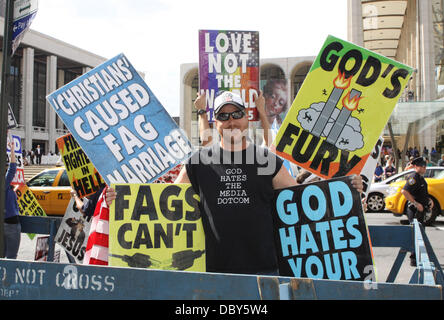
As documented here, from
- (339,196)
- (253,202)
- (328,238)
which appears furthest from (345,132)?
(253,202)

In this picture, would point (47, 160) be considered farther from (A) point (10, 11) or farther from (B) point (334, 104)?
(B) point (334, 104)

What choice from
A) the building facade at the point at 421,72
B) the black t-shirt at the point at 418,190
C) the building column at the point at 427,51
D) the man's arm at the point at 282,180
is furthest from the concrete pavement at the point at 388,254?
the building column at the point at 427,51

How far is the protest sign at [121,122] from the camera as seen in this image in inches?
158

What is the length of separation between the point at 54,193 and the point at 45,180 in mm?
738

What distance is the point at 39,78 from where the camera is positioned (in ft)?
195

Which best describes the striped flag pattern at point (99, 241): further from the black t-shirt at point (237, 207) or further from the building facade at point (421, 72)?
the building facade at point (421, 72)

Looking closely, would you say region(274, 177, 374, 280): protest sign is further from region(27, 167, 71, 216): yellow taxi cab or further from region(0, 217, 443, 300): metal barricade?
region(27, 167, 71, 216): yellow taxi cab

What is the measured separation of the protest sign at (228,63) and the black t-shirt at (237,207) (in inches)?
98.4

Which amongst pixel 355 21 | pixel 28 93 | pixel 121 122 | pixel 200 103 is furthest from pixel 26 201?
pixel 28 93

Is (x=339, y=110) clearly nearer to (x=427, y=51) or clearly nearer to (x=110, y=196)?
(x=110, y=196)

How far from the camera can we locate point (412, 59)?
137 ft

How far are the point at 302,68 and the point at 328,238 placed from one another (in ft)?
237

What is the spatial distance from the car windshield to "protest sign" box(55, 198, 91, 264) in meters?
9.56

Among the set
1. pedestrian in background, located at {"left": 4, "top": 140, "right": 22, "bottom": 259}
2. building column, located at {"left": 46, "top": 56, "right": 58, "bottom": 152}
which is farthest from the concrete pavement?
building column, located at {"left": 46, "top": 56, "right": 58, "bottom": 152}
